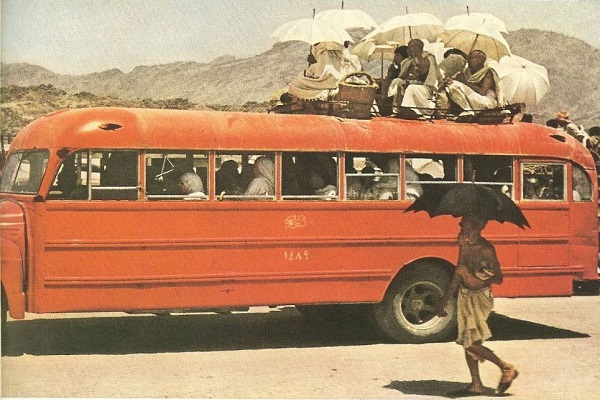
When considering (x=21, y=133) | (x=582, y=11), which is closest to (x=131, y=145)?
(x=21, y=133)

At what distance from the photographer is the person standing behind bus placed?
7.10 meters

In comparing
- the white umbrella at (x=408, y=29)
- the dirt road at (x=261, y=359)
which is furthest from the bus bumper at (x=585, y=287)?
the white umbrella at (x=408, y=29)

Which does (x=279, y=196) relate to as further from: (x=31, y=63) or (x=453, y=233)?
(x=31, y=63)

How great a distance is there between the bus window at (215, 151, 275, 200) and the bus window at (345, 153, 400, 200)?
0.83m

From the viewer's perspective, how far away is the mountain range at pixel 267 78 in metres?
28.6

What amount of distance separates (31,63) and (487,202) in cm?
561

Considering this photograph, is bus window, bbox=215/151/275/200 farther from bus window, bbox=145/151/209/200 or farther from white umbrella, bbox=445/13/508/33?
white umbrella, bbox=445/13/508/33

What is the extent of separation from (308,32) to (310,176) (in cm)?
344

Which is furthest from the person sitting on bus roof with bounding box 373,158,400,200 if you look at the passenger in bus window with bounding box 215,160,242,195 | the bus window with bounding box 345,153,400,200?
the passenger in bus window with bounding box 215,160,242,195

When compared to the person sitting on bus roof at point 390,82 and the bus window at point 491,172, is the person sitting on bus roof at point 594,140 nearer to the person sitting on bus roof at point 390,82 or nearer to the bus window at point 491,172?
the person sitting on bus roof at point 390,82

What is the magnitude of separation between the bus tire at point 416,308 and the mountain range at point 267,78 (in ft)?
42.7

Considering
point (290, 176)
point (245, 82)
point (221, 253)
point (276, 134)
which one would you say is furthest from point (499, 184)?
point (245, 82)

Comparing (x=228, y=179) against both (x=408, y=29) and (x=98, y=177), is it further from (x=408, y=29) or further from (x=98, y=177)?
(x=408, y=29)

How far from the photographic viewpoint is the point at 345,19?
502 inches
